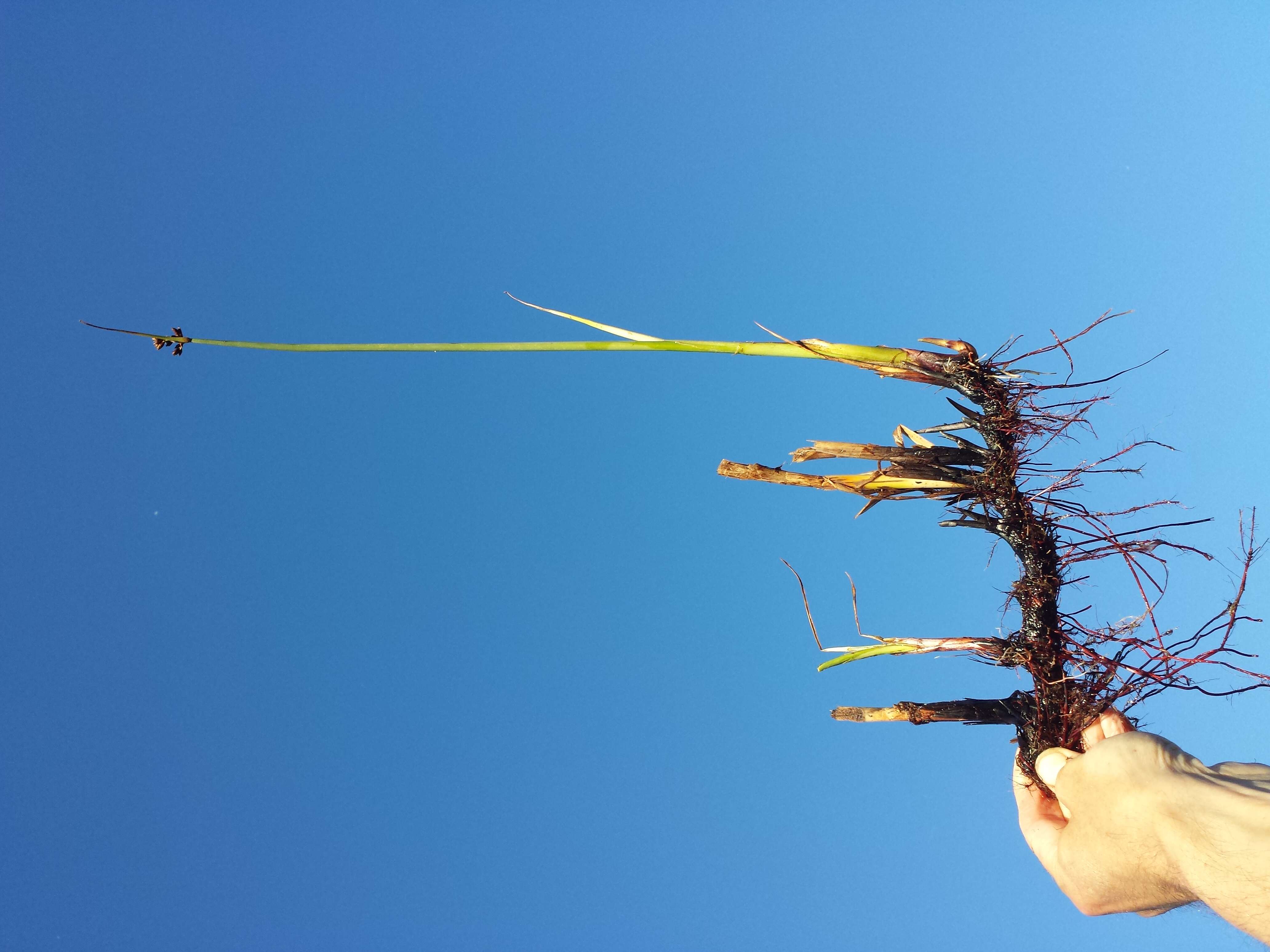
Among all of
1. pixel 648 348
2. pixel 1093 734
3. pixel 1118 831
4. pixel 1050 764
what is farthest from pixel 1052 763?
pixel 648 348

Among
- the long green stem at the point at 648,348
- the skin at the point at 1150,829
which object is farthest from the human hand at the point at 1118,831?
the long green stem at the point at 648,348

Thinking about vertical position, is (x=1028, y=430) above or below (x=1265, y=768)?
above

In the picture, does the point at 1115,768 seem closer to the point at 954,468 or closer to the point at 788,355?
the point at 954,468

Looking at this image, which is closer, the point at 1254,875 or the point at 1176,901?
the point at 1254,875

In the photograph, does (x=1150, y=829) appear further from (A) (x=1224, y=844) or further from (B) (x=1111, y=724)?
(B) (x=1111, y=724)

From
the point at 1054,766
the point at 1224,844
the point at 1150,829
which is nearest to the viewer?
the point at 1224,844

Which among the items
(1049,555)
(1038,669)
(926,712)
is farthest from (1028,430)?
(926,712)

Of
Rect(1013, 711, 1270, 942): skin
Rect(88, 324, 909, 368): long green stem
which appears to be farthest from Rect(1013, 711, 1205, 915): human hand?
Rect(88, 324, 909, 368): long green stem
